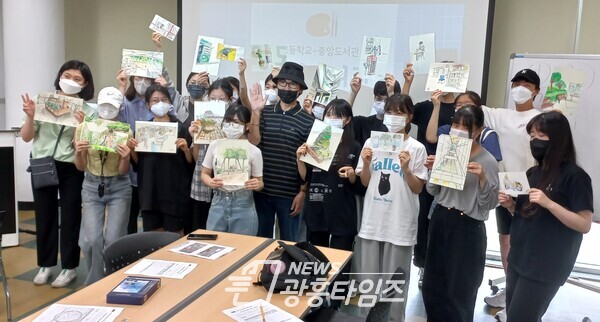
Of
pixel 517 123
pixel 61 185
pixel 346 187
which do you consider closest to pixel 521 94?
pixel 517 123

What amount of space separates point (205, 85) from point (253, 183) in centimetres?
122

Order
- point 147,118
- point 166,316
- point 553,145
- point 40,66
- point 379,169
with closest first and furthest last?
1. point 166,316
2. point 553,145
3. point 379,169
4. point 147,118
5. point 40,66

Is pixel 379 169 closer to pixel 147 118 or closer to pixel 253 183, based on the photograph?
pixel 253 183

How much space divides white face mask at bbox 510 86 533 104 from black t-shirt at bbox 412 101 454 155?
482 millimetres

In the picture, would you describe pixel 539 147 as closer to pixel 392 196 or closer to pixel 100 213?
pixel 392 196

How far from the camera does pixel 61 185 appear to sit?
12.1ft

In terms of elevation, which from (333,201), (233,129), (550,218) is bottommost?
(333,201)

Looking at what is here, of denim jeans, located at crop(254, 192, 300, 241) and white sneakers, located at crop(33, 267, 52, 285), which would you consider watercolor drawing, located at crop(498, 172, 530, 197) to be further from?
white sneakers, located at crop(33, 267, 52, 285)

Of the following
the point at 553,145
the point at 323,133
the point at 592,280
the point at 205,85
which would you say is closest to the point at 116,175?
the point at 205,85

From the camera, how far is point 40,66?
5918mm

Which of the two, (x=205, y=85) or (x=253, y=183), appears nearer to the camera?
(x=253, y=183)

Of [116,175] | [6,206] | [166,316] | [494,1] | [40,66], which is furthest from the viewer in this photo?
[40,66]

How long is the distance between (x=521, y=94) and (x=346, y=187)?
1444 mm

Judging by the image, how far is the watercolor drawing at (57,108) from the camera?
132 inches
